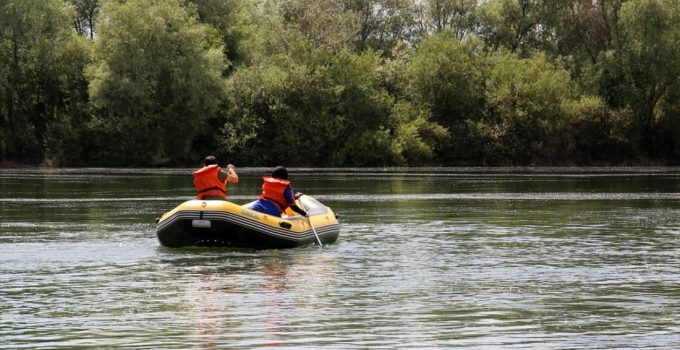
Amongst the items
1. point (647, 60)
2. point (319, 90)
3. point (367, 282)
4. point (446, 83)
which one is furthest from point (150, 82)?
point (367, 282)

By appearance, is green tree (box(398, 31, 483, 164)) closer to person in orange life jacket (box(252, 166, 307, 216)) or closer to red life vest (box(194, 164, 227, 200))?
person in orange life jacket (box(252, 166, 307, 216))

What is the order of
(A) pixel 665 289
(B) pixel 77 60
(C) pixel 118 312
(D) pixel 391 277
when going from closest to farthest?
(C) pixel 118 312, (A) pixel 665 289, (D) pixel 391 277, (B) pixel 77 60

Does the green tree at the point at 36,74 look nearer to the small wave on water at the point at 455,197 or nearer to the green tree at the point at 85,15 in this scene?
the green tree at the point at 85,15

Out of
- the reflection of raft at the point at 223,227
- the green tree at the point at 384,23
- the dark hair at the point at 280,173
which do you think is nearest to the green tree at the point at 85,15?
the green tree at the point at 384,23

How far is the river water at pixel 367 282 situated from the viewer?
15891 millimetres

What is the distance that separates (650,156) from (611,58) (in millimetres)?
7416

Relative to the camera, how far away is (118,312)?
1783 cm

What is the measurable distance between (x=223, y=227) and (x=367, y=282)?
5.42 metres

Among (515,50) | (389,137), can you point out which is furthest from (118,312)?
(515,50)

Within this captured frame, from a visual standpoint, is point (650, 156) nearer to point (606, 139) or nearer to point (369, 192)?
point (606, 139)

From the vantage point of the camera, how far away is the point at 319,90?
289 ft

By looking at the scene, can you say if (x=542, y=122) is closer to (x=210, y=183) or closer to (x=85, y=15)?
(x=85, y=15)

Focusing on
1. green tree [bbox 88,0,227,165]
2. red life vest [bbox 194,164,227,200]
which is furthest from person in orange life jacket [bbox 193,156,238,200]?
green tree [bbox 88,0,227,165]

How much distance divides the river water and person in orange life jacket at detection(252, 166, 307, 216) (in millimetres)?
985
